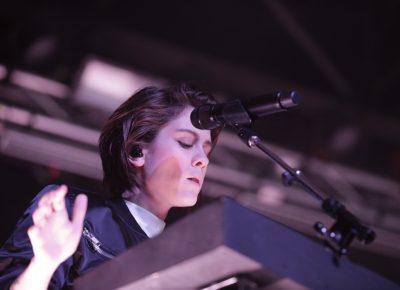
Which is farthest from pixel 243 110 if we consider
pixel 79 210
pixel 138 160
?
pixel 138 160

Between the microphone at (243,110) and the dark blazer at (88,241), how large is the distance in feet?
1.15

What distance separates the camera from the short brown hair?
190 cm

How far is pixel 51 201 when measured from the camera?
1118 mm

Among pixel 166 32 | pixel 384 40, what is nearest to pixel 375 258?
pixel 384 40

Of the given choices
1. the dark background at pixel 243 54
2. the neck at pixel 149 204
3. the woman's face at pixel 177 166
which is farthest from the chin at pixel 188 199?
the dark background at pixel 243 54

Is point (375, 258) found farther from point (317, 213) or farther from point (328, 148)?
point (328, 148)

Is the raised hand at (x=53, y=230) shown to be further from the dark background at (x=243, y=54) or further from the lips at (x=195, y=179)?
the dark background at (x=243, y=54)

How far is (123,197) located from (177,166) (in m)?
0.23

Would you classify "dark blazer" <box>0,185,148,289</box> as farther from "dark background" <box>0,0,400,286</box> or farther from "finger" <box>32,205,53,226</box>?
"dark background" <box>0,0,400,286</box>

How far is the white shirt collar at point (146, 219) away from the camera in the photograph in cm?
173

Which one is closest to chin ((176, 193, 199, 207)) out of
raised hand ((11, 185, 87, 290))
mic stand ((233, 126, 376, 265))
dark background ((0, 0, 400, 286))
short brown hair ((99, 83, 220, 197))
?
short brown hair ((99, 83, 220, 197))

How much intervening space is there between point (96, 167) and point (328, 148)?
2.34 m

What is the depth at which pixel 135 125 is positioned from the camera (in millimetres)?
1927

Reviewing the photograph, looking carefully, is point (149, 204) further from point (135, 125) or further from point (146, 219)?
point (135, 125)
